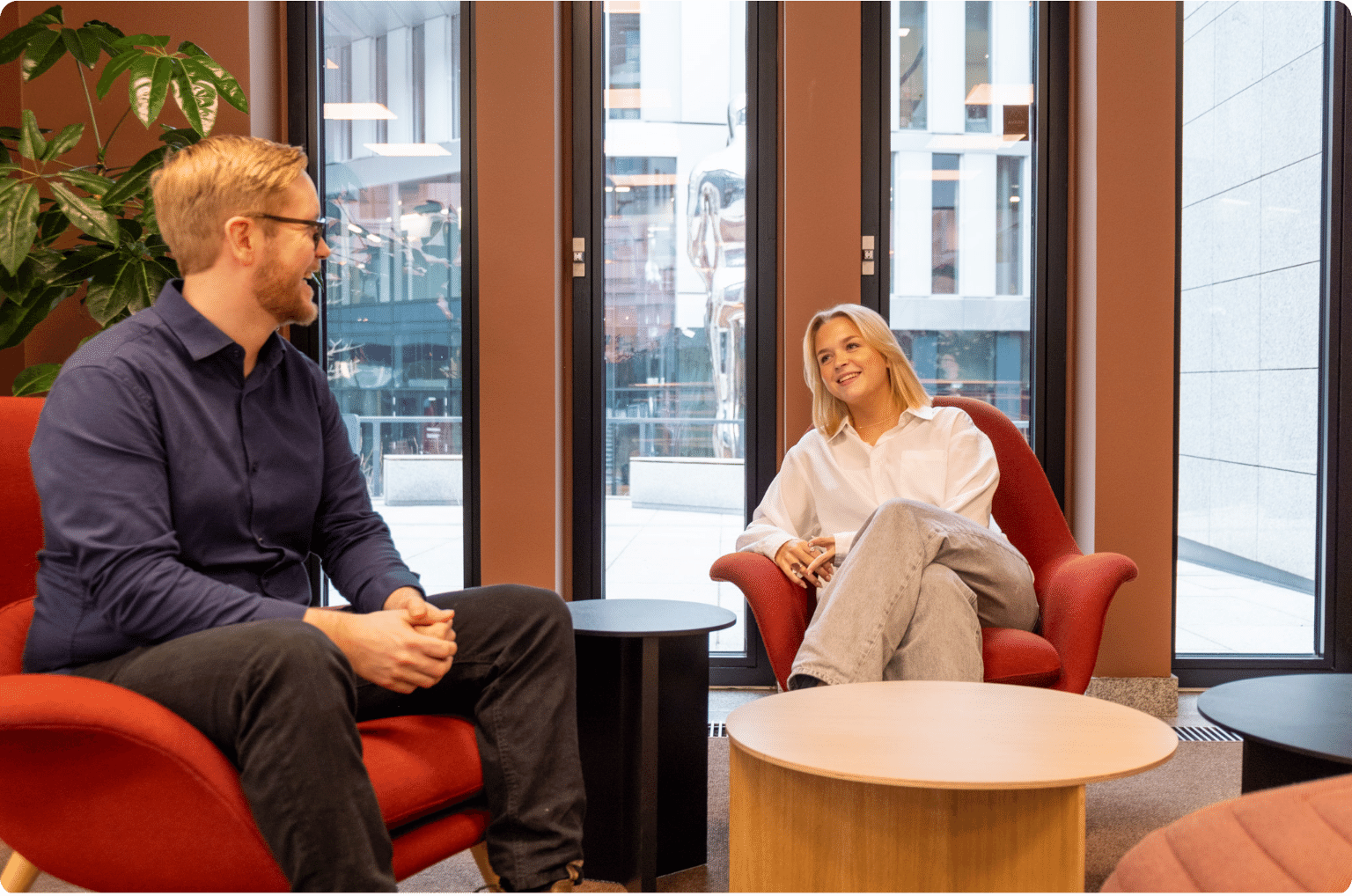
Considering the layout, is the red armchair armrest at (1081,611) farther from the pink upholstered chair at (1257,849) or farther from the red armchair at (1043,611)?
the pink upholstered chair at (1257,849)

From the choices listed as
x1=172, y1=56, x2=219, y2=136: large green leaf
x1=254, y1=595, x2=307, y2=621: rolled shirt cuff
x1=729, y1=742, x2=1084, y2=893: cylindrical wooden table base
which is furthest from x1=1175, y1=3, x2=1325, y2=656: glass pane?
x1=172, y1=56, x2=219, y2=136: large green leaf

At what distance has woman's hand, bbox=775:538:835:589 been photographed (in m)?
2.30

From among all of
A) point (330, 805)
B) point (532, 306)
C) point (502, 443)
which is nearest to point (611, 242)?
point (532, 306)

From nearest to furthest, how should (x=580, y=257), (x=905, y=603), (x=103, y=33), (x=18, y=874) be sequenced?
(x=18, y=874) → (x=905, y=603) → (x=103, y=33) → (x=580, y=257)

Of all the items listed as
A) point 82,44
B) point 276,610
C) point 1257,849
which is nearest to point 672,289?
point 82,44

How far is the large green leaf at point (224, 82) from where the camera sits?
254 centimetres

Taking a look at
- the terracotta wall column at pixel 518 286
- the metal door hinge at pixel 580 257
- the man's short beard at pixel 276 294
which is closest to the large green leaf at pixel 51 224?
the terracotta wall column at pixel 518 286

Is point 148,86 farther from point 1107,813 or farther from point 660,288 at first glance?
point 1107,813

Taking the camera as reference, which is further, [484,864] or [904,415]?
[904,415]

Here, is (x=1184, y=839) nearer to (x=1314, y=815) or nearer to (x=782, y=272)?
(x=1314, y=815)

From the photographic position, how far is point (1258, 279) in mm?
3318

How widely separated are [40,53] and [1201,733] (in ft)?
13.4

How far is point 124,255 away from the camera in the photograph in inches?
99.6

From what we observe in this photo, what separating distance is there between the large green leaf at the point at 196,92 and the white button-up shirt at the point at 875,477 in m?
1.88
